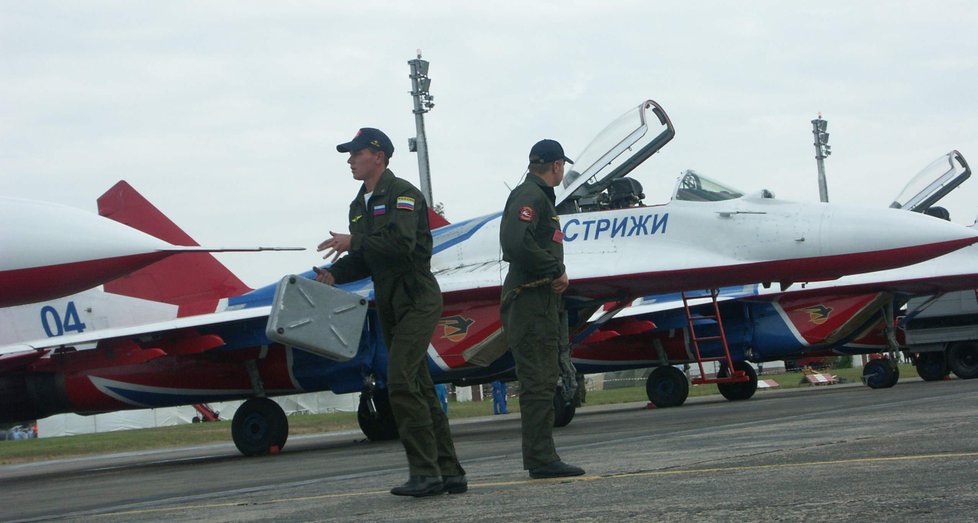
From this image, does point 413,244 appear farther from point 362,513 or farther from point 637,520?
point 637,520

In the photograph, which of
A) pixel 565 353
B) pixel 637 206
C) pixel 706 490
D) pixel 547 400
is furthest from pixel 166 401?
pixel 706 490

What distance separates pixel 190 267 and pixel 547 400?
1022 centimetres

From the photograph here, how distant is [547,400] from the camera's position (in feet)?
19.1

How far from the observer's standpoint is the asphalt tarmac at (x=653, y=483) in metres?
3.89

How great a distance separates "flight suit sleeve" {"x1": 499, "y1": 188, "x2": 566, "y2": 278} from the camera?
5.91 meters

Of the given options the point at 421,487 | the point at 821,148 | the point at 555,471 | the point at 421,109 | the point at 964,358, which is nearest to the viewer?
the point at 421,487

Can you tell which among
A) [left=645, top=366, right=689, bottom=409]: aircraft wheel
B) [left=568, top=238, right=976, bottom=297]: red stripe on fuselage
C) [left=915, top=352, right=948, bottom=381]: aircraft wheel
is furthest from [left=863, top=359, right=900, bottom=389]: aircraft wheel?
[left=568, top=238, right=976, bottom=297]: red stripe on fuselage

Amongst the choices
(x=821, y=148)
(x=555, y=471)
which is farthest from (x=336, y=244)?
(x=821, y=148)

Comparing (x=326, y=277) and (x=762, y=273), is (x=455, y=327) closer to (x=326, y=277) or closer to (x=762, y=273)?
(x=762, y=273)

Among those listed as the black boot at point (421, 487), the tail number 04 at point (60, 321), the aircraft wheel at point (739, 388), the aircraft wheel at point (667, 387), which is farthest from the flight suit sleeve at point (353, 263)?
the aircraft wheel at point (739, 388)

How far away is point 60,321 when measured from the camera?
583 inches

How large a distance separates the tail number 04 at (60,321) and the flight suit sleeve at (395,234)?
1043cm

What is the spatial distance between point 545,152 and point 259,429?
7.69 meters

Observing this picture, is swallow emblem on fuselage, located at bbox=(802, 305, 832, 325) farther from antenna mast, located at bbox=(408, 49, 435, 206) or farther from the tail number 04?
the tail number 04
